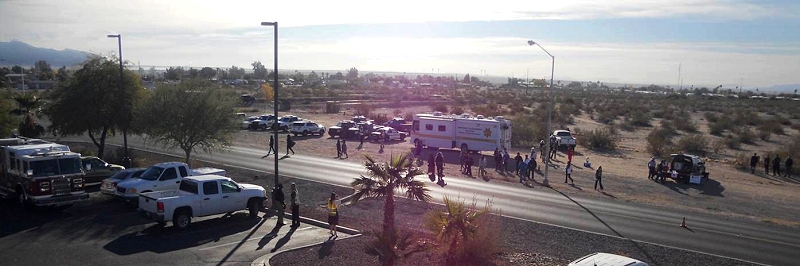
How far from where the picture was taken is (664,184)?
109 feet

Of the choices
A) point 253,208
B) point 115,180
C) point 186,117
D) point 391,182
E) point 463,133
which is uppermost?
point 186,117

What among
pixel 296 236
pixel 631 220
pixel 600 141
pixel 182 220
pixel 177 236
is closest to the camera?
pixel 177 236

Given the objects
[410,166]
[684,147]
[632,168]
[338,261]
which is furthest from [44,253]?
[684,147]

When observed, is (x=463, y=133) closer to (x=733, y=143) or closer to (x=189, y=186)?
Result: (x=189, y=186)

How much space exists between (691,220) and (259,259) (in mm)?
16524

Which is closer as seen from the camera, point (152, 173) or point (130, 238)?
point (130, 238)

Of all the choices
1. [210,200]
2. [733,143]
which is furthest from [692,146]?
[210,200]

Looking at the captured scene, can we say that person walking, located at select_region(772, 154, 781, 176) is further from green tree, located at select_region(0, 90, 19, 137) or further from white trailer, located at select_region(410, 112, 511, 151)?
green tree, located at select_region(0, 90, 19, 137)

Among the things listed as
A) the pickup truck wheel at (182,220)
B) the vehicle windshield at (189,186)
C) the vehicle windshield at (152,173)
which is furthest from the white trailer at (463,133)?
the pickup truck wheel at (182,220)

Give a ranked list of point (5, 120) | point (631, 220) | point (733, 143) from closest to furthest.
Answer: point (631, 220) → point (5, 120) → point (733, 143)

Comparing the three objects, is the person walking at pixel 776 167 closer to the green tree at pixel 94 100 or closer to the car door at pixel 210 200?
the car door at pixel 210 200

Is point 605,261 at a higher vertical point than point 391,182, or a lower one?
lower

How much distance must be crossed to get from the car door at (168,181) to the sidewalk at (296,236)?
14.8ft

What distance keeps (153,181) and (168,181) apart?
53 cm
